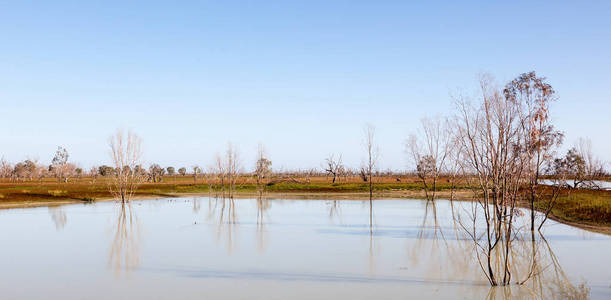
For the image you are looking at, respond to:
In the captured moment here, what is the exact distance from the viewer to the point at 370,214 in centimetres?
2388

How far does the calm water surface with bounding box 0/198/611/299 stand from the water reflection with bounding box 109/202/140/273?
0.12 ft

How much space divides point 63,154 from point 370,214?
9210cm

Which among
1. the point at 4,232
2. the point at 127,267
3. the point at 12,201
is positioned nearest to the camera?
the point at 127,267

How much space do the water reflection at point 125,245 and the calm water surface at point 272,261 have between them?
38 millimetres

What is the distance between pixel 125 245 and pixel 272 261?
5.97 m

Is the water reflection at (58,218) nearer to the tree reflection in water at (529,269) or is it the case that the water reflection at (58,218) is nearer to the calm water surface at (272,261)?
the calm water surface at (272,261)

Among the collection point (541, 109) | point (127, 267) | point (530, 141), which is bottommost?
point (127, 267)

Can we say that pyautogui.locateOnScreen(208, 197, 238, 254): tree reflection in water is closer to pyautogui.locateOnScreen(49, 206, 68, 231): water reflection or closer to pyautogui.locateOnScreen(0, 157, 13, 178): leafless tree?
pyautogui.locateOnScreen(49, 206, 68, 231): water reflection

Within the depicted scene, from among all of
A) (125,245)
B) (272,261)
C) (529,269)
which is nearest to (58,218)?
(125,245)

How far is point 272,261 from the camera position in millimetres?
11867

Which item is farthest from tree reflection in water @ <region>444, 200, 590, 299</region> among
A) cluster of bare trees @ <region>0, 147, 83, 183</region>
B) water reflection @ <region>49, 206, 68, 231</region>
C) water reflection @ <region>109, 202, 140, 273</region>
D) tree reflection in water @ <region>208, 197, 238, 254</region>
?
cluster of bare trees @ <region>0, 147, 83, 183</region>

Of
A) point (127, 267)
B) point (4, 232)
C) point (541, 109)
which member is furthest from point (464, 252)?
point (4, 232)

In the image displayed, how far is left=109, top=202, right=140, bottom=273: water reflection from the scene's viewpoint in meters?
11.7

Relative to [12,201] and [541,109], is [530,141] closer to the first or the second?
[541,109]
